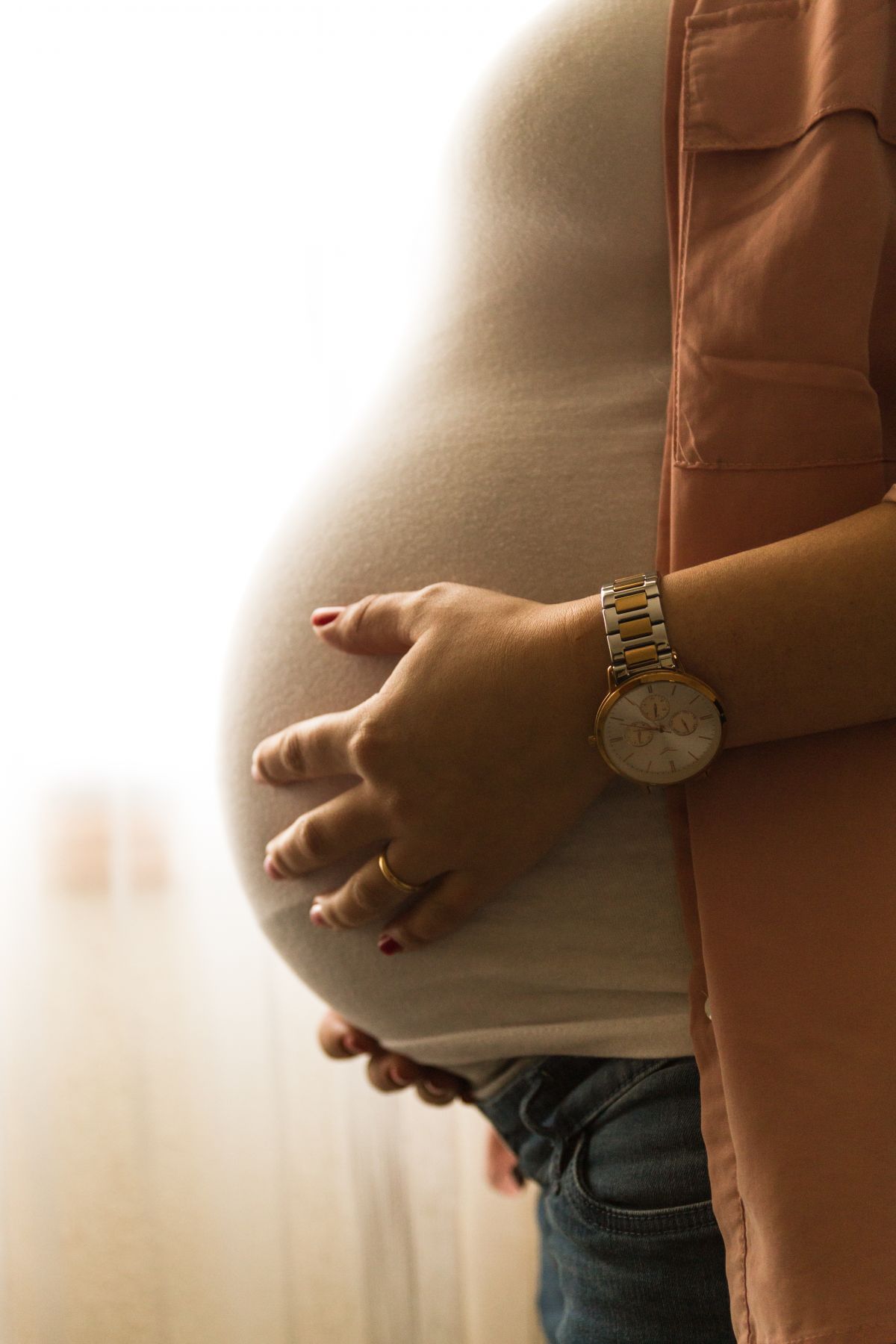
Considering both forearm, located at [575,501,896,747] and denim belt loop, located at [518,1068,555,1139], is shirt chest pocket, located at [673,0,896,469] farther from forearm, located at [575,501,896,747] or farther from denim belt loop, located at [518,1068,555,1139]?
denim belt loop, located at [518,1068,555,1139]

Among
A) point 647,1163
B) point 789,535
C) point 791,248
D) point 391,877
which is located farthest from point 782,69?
point 647,1163

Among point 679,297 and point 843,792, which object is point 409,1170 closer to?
point 843,792

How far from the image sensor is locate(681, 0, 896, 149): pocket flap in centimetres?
55

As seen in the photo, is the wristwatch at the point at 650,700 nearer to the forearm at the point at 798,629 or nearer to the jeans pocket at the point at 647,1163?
the forearm at the point at 798,629

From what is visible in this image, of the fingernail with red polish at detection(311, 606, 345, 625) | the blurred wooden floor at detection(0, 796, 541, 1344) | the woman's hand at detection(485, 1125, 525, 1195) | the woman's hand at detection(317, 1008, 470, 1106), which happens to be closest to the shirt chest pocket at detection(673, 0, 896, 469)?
the fingernail with red polish at detection(311, 606, 345, 625)

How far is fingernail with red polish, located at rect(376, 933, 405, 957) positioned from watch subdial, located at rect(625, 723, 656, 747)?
21 centimetres

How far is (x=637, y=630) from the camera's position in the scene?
520mm

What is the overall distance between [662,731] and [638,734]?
0.04 feet

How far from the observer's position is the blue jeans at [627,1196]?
1.89ft

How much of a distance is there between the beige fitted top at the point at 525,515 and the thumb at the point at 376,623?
0.03m

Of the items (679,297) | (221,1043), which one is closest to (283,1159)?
(221,1043)

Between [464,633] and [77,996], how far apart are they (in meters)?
0.91

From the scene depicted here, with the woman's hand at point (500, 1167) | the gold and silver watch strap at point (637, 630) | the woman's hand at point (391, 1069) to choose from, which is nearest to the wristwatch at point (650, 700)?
the gold and silver watch strap at point (637, 630)

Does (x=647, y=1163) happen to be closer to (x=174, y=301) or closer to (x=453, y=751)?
(x=453, y=751)
